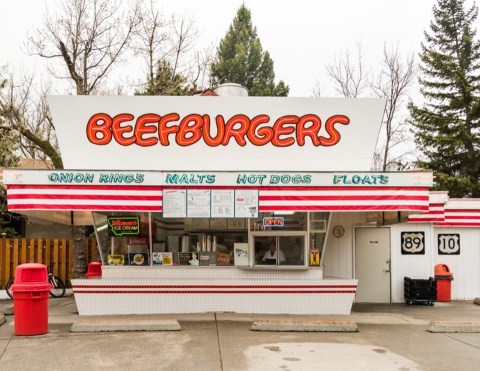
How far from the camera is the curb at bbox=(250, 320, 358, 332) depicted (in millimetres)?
9562

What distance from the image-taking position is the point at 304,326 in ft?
31.5

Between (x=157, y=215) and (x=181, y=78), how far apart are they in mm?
13495

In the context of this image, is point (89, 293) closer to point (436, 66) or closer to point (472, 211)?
point (472, 211)

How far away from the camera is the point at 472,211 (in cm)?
1517

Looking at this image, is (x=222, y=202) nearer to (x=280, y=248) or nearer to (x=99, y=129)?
(x=280, y=248)

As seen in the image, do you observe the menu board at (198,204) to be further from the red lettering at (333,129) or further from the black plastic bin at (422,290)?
the black plastic bin at (422,290)

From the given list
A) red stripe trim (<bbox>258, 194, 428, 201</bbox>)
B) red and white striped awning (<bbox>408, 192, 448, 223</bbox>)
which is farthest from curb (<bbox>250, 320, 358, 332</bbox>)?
red and white striped awning (<bbox>408, 192, 448, 223</bbox>)

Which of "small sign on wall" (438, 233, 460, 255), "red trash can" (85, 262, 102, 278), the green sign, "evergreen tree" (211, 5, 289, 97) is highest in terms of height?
"evergreen tree" (211, 5, 289, 97)

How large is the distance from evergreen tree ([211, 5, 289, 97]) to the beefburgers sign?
93.9 ft

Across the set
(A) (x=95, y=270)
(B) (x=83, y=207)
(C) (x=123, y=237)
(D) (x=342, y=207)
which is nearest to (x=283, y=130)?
(D) (x=342, y=207)

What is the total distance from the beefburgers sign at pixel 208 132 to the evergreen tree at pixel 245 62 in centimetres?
2862

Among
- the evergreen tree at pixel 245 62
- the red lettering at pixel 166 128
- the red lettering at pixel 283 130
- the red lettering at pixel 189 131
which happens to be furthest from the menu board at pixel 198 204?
the evergreen tree at pixel 245 62

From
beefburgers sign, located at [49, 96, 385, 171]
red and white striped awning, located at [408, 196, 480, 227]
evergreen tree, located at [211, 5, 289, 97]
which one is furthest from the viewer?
evergreen tree, located at [211, 5, 289, 97]

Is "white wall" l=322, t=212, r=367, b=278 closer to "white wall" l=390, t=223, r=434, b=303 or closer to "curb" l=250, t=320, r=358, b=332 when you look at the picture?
"white wall" l=390, t=223, r=434, b=303
